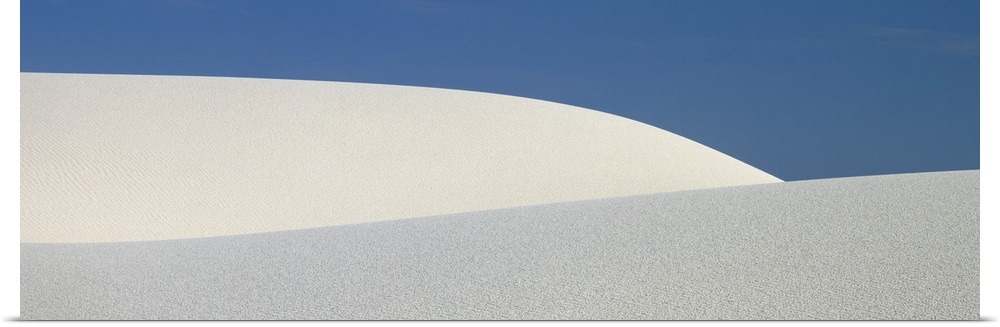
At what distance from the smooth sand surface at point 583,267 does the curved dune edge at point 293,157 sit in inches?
179

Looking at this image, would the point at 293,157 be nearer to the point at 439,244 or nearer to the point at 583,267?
the point at 439,244

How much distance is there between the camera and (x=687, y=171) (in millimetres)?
17516

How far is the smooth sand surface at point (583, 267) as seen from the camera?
5156mm

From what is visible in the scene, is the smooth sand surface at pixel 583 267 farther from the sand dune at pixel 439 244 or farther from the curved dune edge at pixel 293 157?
the curved dune edge at pixel 293 157

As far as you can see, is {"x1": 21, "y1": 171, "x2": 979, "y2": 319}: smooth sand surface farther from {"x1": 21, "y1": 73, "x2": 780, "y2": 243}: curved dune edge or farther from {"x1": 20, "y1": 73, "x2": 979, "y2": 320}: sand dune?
{"x1": 21, "y1": 73, "x2": 780, "y2": 243}: curved dune edge

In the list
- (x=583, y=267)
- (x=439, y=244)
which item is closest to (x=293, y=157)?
(x=439, y=244)

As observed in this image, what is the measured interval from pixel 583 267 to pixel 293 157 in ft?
32.6

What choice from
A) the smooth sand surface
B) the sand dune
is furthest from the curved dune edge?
the smooth sand surface

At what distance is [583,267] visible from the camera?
5.84m

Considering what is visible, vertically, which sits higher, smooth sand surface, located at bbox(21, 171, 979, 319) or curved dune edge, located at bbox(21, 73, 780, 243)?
curved dune edge, located at bbox(21, 73, 780, 243)

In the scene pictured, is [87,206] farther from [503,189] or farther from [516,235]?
[516,235]

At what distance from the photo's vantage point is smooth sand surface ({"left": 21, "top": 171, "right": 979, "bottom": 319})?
5.16 m

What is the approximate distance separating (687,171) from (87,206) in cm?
1053

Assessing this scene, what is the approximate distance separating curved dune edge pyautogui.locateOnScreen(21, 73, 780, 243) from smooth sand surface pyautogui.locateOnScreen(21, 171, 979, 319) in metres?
4.56
